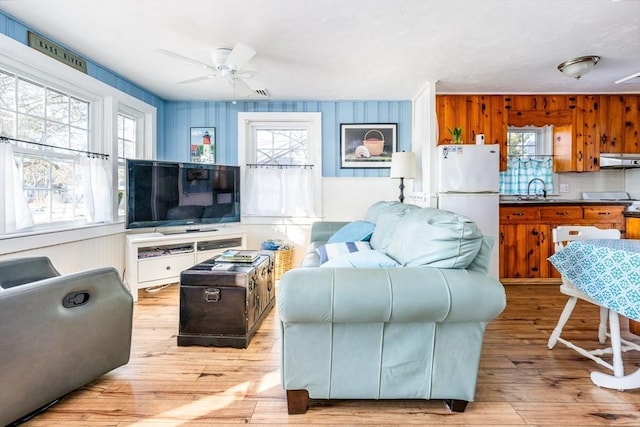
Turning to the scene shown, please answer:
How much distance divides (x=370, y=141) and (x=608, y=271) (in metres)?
2.96

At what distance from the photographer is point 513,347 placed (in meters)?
2.17

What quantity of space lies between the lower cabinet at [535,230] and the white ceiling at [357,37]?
1.43 meters

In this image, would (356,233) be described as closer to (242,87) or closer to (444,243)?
(444,243)

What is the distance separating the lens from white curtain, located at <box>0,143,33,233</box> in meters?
2.13

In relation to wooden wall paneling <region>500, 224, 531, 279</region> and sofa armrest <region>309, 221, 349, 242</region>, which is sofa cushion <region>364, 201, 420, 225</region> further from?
wooden wall paneling <region>500, 224, 531, 279</region>

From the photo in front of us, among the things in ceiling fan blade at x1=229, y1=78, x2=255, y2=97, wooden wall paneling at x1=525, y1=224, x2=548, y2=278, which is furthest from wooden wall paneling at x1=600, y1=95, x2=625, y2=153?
ceiling fan blade at x1=229, y1=78, x2=255, y2=97

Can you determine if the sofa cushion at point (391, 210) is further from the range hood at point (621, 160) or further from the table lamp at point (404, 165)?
the range hood at point (621, 160)

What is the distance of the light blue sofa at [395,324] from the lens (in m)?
1.33

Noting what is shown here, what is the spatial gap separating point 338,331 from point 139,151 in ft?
11.7

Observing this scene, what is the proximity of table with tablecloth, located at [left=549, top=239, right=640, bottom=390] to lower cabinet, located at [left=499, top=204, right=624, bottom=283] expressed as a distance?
1.93m

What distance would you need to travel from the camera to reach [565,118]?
13.0ft

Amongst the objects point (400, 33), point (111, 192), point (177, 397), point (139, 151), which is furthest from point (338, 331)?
point (139, 151)

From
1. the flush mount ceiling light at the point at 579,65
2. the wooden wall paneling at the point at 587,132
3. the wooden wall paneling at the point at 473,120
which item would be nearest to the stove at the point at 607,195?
the wooden wall paneling at the point at 587,132

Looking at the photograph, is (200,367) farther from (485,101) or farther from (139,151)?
(485,101)
